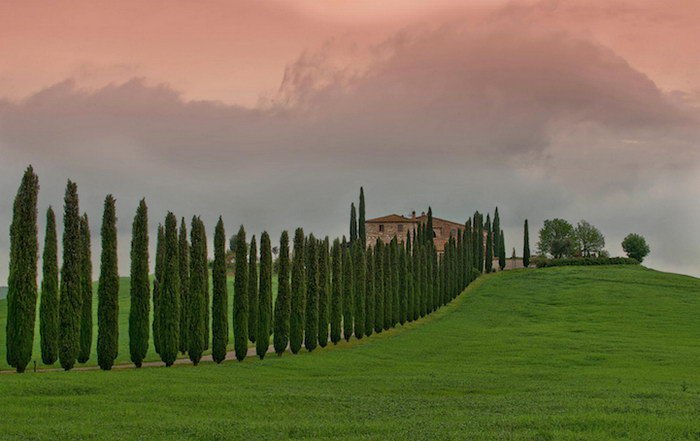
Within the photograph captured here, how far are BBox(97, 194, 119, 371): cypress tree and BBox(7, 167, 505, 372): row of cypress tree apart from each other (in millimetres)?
45

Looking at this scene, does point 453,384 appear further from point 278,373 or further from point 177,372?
point 177,372

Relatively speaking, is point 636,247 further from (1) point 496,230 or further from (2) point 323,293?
(2) point 323,293

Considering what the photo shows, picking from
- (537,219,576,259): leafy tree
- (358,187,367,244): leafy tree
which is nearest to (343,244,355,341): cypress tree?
(358,187,367,244): leafy tree

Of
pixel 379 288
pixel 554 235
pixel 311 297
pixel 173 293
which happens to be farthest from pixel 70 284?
pixel 554 235

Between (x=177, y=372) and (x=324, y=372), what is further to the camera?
(x=324, y=372)

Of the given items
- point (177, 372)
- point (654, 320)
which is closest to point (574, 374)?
point (177, 372)

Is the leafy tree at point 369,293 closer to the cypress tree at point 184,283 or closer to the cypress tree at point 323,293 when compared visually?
the cypress tree at point 323,293

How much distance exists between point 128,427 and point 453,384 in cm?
1344

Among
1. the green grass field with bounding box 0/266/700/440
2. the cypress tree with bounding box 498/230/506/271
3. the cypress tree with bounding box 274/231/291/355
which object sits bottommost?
→ the green grass field with bounding box 0/266/700/440

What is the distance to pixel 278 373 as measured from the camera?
106 ft

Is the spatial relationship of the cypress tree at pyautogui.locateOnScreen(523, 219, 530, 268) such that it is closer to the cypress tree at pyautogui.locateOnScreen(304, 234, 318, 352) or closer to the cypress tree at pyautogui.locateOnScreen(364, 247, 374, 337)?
the cypress tree at pyautogui.locateOnScreen(364, 247, 374, 337)

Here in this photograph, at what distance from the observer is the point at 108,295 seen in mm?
34219

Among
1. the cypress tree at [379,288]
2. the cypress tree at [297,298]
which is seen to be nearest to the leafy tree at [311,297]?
the cypress tree at [297,298]

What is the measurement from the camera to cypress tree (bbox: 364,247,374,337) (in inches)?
2195
